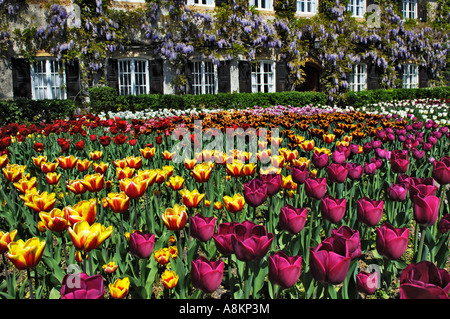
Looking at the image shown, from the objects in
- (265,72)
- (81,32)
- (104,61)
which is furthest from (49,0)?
(265,72)

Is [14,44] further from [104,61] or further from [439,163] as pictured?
[439,163]

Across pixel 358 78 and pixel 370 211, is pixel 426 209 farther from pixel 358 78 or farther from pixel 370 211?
pixel 358 78

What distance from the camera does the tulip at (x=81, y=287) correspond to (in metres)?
0.99

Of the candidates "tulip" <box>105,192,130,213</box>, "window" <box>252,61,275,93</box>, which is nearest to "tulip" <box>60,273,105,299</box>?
"tulip" <box>105,192,130,213</box>

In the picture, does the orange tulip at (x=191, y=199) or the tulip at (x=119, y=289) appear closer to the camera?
the tulip at (x=119, y=289)

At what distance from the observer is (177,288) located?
1.57 m

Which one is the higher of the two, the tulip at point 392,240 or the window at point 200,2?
the window at point 200,2

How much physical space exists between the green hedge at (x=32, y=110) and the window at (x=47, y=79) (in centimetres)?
135

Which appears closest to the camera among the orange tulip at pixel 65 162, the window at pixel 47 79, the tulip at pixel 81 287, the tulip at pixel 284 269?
the tulip at pixel 81 287

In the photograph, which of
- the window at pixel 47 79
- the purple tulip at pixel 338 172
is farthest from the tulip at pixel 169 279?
the window at pixel 47 79

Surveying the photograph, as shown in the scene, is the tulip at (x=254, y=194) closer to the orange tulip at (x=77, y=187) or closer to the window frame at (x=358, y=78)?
the orange tulip at (x=77, y=187)

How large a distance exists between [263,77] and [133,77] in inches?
197

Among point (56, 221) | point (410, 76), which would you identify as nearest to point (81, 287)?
point (56, 221)

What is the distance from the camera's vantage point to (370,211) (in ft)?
5.01
